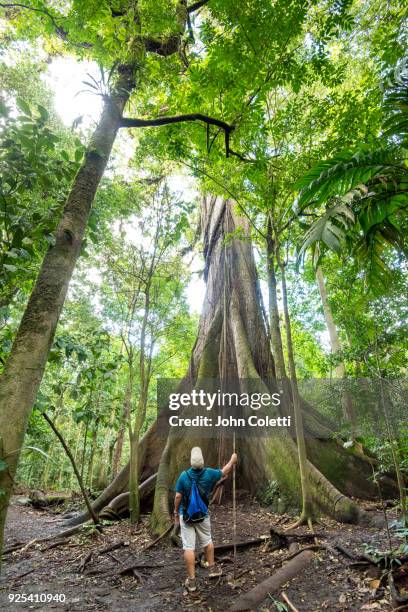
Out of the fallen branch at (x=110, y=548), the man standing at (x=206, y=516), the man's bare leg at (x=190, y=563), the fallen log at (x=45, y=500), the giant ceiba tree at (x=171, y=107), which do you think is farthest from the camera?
the fallen log at (x=45, y=500)

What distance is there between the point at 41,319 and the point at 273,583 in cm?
283

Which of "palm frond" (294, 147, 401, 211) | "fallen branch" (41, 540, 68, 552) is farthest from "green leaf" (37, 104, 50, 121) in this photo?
"fallen branch" (41, 540, 68, 552)

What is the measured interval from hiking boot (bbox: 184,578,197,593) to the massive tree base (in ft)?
4.45

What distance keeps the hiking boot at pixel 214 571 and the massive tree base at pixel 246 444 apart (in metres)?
1.19

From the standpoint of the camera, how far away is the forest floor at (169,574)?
279 centimetres

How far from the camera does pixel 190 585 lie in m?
3.15

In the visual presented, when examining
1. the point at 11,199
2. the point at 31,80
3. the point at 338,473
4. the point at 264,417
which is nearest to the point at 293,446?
the point at 264,417

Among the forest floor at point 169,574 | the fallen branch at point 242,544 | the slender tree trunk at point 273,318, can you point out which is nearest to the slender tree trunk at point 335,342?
the slender tree trunk at point 273,318

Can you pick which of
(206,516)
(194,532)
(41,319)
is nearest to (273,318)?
(206,516)

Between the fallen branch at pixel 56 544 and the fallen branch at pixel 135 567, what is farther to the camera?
the fallen branch at pixel 56 544

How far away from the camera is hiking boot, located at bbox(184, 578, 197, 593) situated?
3.10 meters

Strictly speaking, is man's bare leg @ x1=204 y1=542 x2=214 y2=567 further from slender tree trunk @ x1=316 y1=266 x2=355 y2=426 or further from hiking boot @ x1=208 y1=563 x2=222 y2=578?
slender tree trunk @ x1=316 y1=266 x2=355 y2=426

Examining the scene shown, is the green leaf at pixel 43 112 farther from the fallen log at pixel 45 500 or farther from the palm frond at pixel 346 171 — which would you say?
the fallen log at pixel 45 500

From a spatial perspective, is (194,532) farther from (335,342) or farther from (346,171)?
(335,342)
